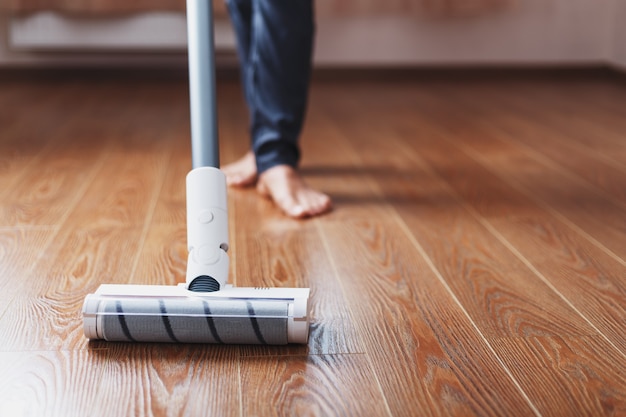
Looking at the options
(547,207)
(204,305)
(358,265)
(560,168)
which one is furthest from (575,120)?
(204,305)

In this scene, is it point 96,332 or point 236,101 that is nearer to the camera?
point 96,332

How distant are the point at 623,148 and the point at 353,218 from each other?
0.93m

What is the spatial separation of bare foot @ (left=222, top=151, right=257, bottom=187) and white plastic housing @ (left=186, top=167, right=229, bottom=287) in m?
0.66

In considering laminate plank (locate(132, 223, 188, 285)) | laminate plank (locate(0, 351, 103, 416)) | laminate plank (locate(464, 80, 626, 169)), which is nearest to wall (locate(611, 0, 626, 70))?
laminate plank (locate(464, 80, 626, 169))

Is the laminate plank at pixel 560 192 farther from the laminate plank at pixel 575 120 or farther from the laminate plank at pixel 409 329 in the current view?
the laminate plank at pixel 409 329

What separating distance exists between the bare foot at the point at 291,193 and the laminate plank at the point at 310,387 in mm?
565

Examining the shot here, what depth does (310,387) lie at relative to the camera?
790 millimetres

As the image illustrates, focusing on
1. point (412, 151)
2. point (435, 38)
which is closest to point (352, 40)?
point (435, 38)

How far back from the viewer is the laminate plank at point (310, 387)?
750 millimetres

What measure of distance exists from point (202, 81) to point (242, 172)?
2.18 ft

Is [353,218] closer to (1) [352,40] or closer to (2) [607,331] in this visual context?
(2) [607,331]

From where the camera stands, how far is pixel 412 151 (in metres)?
1.95

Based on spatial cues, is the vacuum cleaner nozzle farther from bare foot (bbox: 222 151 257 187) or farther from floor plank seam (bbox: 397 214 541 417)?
bare foot (bbox: 222 151 257 187)

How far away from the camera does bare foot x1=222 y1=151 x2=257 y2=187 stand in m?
1.60
